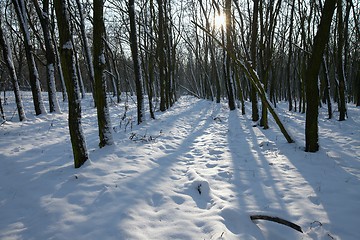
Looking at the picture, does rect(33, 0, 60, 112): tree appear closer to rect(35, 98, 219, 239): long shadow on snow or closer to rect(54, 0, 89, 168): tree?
rect(54, 0, 89, 168): tree

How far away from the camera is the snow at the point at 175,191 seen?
277 cm

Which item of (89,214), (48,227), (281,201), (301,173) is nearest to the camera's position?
(48,227)

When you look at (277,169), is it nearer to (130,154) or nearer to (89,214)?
(130,154)

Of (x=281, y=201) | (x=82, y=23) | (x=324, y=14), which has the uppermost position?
(x=82, y=23)

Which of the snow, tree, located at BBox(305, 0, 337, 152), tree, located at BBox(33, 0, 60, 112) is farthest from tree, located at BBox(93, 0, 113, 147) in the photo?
tree, located at BBox(33, 0, 60, 112)

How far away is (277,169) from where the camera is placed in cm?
479

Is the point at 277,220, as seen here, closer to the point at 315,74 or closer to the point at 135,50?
the point at 315,74

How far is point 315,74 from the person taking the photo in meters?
5.12

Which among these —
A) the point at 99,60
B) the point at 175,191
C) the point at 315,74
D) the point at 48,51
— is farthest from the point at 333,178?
the point at 48,51

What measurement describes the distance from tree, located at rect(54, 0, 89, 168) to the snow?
0.50 metres

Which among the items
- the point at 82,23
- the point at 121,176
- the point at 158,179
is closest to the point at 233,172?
the point at 158,179

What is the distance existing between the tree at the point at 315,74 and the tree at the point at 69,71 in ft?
17.0

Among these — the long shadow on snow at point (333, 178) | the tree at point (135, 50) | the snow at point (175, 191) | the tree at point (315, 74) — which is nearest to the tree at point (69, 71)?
the snow at point (175, 191)

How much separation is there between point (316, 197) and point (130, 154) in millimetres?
3794
